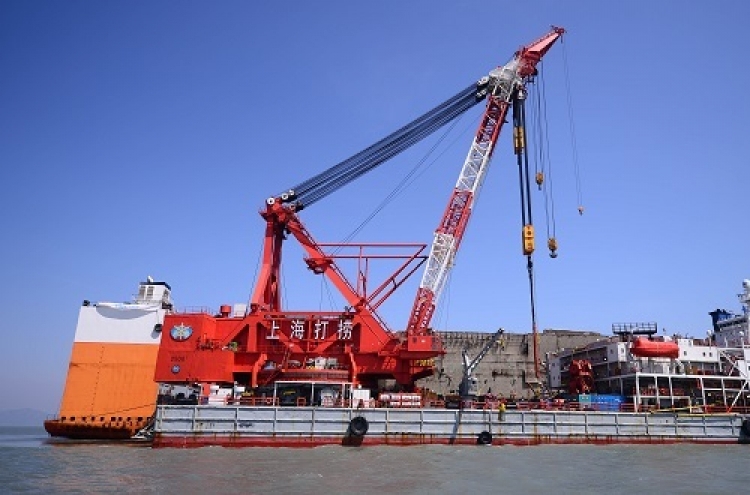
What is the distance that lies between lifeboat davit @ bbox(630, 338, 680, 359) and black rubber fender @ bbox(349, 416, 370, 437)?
63.6ft

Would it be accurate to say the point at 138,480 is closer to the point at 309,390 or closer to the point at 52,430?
the point at 309,390

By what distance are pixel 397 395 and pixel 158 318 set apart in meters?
19.9

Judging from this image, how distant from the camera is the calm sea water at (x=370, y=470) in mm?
17328

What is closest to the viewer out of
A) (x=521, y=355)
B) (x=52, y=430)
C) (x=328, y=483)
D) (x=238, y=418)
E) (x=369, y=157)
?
(x=328, y=483)

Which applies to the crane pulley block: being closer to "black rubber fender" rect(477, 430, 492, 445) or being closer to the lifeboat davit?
the lifeboat davit

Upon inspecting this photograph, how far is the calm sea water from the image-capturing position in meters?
17.3

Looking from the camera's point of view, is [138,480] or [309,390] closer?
[138,480]

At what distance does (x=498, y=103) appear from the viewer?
42.2 m

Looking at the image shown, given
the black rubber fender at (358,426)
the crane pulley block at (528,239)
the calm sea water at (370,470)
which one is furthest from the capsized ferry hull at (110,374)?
the crane pulley block at (528,239)

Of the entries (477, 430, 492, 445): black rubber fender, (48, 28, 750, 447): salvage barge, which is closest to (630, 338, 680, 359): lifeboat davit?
(48, 28, 750, 447): salvage barge

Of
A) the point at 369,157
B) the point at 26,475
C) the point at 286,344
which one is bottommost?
the point at 26,475

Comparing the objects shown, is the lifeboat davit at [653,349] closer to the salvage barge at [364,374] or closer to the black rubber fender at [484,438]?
the salvage barge at [364,374]

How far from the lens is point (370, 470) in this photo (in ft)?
70.3

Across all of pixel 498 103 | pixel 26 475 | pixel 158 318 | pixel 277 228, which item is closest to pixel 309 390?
pixel 277 228
